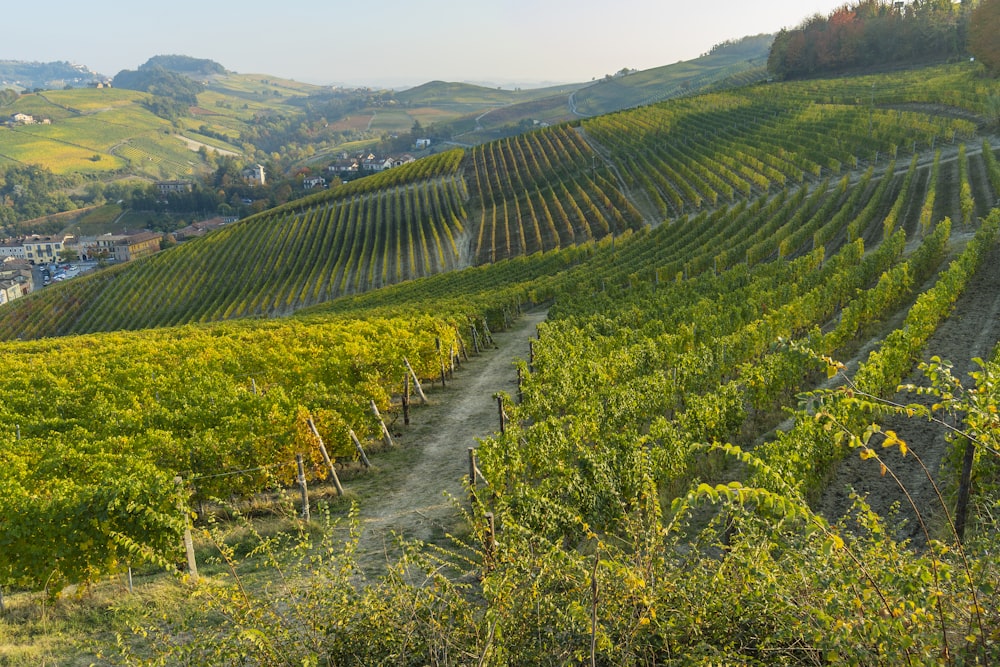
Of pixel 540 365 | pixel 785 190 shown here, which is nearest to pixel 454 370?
pixel 540 365

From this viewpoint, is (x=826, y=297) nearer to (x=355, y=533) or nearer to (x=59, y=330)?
(x=355, y=533)

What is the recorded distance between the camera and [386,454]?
17359 mm

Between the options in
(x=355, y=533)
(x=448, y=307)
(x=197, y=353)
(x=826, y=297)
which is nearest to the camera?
(x=355, y=533)

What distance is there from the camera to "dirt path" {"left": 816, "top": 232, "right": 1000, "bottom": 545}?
35.2ft

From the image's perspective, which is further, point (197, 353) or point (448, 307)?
point (448, 307)

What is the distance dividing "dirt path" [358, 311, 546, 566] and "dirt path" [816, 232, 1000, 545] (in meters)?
7.82

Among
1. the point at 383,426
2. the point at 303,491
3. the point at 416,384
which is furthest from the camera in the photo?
the point at 416,384

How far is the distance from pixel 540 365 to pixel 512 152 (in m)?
95.3

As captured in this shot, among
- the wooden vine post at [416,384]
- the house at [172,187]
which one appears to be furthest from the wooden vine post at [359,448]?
the house at [172,187]

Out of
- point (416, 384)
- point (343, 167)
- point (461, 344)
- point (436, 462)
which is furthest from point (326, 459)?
point (343, 167)

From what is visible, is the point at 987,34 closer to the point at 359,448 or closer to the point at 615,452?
the point at 615,452

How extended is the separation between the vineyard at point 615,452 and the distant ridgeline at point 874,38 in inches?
2584

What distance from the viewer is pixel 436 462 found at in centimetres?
1636

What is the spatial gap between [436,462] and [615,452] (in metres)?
6.53
